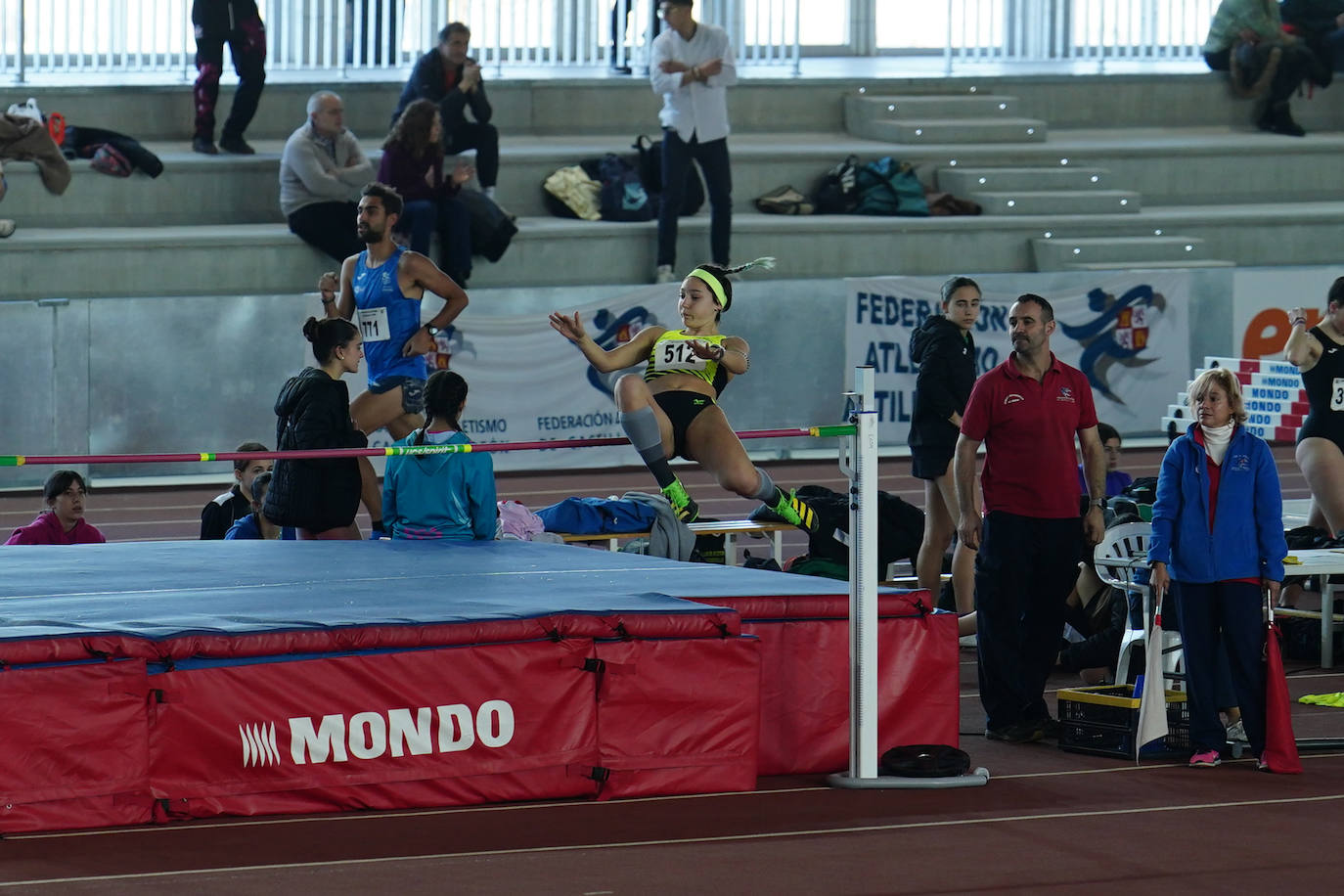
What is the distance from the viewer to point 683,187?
15.7 m

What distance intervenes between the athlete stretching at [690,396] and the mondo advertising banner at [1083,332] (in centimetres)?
656

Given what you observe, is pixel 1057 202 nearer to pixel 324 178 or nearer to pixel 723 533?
pixel 324 178

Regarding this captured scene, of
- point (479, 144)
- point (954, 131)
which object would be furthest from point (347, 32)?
point (954, 131)

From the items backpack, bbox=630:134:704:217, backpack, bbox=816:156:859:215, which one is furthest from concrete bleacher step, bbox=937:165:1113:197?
backpack, bbox=630:134:704:217

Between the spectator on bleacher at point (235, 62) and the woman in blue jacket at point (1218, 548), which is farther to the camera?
the spectator on bleacher at point (235, 62)

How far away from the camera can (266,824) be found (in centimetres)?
584

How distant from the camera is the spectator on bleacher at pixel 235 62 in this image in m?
15.6

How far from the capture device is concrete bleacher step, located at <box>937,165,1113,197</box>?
1758 centimetres

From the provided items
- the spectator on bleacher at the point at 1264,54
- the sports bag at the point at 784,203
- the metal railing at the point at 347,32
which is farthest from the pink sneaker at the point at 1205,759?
the spectator on bleacher at the point at 1264,54

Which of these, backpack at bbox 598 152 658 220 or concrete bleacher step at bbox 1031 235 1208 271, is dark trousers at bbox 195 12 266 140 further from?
concrete bleacher step at bbox 1031 235 1208 271

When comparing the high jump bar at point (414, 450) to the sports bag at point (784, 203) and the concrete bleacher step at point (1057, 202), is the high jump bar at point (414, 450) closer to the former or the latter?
the sports bag at point (784, 203)

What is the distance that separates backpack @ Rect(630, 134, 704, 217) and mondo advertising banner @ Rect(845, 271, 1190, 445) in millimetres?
1966

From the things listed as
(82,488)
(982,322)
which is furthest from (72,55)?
(82,488)

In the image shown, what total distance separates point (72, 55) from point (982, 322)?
28.1 feet
